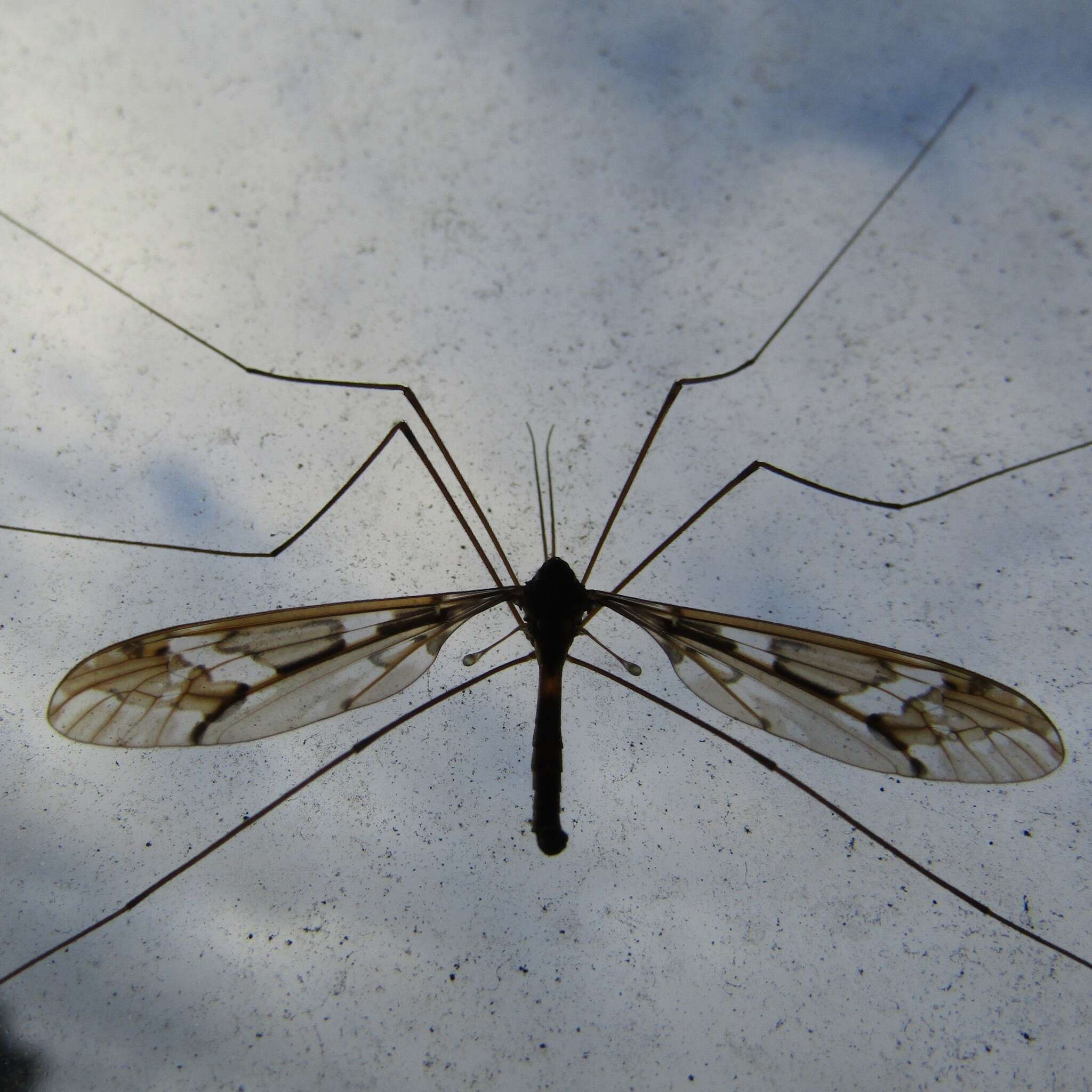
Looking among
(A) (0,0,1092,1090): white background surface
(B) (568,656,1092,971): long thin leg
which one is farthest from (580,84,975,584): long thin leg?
(B) (568,656,1092,971): long thin leg

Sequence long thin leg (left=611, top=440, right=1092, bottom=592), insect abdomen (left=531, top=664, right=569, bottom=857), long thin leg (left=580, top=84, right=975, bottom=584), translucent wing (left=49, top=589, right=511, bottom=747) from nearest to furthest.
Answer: translucent wing (left=49, top=589, right=511, bottom=747)
insect abdomen (left=531, top=664, right=569, bottom=857)
long thin leg (left=611, top=440, right=1092, bottom=592)
long thin leg (left=580, top=84, right=975, bottom=584)

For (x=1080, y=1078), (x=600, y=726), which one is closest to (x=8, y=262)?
(x=600, y=726)

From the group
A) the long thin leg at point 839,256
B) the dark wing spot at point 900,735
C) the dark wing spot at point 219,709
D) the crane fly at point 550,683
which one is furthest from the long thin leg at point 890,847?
the dark wing spot at point 219,709

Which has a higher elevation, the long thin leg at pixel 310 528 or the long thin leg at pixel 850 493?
the long thin leg at pixel 850 493

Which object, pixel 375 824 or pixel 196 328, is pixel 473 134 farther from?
pixel 375 824

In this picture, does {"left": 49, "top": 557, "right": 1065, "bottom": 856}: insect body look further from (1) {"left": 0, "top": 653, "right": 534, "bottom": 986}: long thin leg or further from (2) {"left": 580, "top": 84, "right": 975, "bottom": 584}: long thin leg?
(2) {"left": 580, "top": 84, "right": 975, "bottom": 584}: long thin leg

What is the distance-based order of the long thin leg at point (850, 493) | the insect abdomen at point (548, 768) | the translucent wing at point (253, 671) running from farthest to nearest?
the long thin leg at point (850, 493), the insect abdomen at point (548, 768), the translucent wing at point (253, 671)

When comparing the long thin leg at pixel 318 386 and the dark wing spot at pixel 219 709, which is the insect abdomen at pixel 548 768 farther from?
the dark wing spot at pixel 219 709
